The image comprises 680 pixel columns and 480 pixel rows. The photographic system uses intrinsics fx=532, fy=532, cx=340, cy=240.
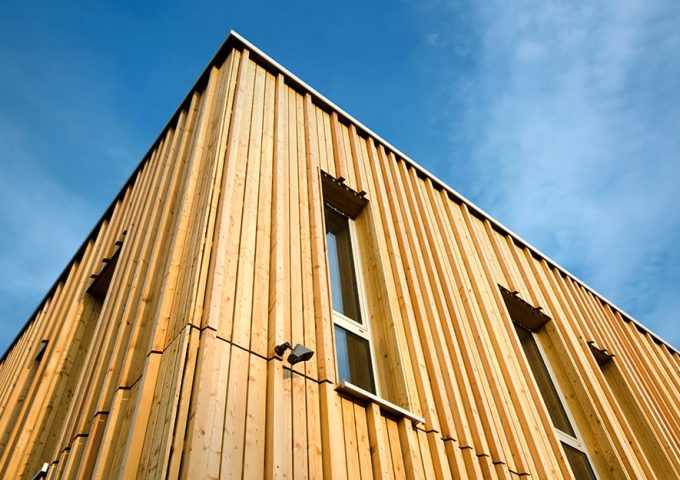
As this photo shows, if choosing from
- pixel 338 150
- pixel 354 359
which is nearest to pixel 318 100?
pixel 338 150

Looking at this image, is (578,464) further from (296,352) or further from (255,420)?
(255,420)

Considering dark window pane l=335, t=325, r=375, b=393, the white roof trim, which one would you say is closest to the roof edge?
the white roof trim

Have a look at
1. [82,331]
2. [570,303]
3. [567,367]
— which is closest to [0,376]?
[82,331]

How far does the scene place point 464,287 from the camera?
6.23 m

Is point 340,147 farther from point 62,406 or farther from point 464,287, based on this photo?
point 62,406

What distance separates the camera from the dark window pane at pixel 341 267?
503 centimetres

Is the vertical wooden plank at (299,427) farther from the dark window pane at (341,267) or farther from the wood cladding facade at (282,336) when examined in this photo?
the dark window pane at (341,267)

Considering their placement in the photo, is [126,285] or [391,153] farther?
[391,153]

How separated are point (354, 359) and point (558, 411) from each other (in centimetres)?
360

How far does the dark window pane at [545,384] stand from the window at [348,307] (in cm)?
321

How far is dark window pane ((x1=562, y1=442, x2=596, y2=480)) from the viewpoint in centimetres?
596

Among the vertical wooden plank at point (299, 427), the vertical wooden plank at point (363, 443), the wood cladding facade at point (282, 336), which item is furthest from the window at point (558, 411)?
the vertical wooden plank at point (299, 427)

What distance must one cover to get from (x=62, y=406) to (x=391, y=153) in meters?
5.11

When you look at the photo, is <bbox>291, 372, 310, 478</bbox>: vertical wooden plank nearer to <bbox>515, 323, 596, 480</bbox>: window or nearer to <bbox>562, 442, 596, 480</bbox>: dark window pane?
<bbox>515, 323, 596, 480</bbox>: window
